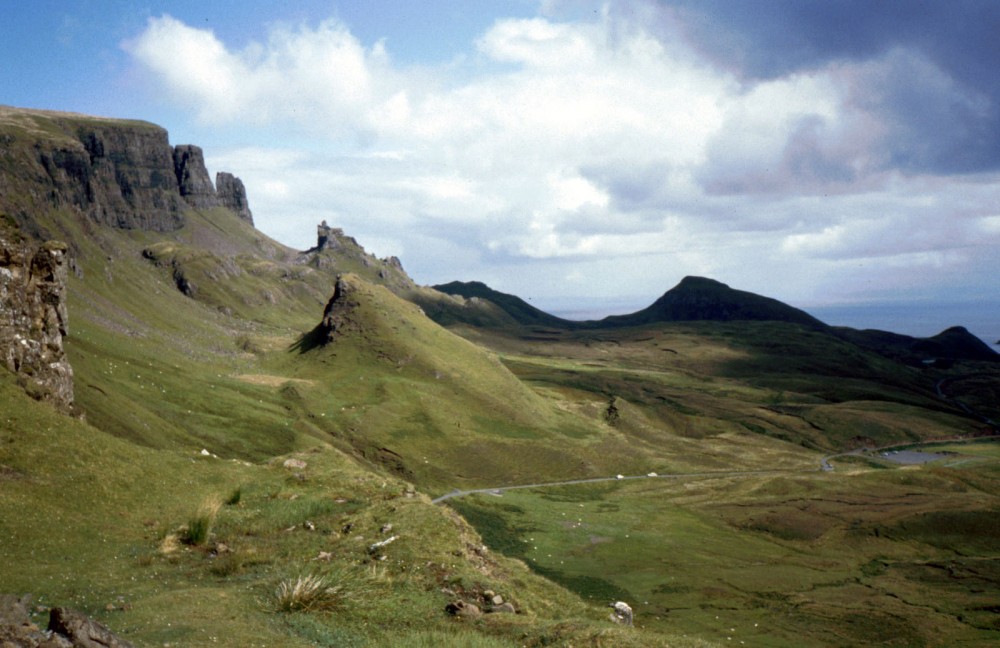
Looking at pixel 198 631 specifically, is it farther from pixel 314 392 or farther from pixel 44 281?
pixel 314 392

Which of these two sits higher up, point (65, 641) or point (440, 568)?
point (65, 641)

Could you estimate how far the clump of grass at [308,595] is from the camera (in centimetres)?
2541

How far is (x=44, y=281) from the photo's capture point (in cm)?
5178

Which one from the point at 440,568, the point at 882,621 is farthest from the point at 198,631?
the point at 882,621

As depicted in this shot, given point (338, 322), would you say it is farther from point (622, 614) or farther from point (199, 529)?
point (199, 529)

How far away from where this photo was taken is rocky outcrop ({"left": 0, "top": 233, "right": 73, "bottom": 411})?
155ft

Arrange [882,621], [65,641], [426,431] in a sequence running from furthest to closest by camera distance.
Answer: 1. [426,431]
2. [882,621]
3. [65,641]

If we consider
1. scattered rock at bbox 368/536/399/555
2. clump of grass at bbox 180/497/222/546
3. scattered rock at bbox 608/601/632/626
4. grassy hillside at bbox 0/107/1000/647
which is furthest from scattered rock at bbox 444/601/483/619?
scattered rock at bbox 608/601/632/626

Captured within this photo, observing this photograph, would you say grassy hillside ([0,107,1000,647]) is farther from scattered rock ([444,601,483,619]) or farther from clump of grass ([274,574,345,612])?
scattered rock ([444,601,483,619])

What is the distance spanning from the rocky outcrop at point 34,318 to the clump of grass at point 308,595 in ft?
98.6

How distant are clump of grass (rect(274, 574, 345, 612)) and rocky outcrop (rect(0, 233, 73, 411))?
1183 inches

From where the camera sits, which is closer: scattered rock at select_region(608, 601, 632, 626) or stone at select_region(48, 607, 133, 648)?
stone at select_region(48, 607, 133, 648)

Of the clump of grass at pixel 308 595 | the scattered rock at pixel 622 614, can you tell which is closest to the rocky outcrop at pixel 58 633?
the clump of grass at pixel 308 595

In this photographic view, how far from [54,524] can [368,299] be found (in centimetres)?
16938
